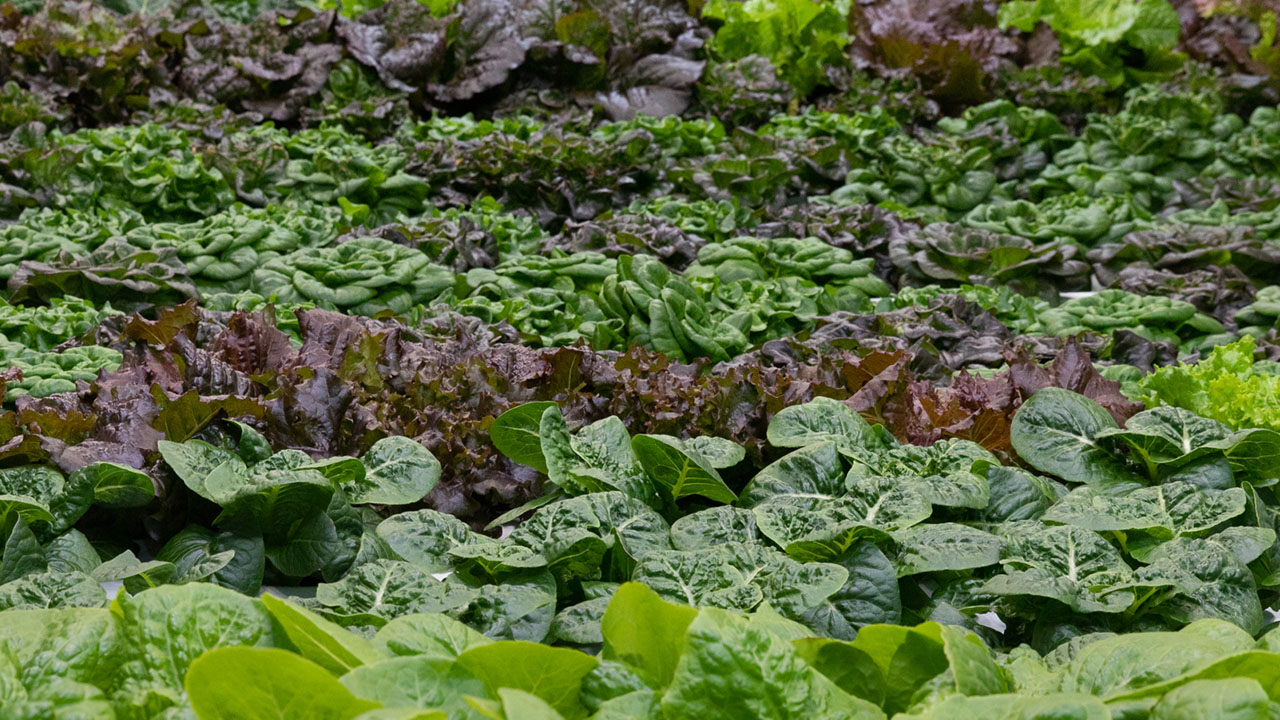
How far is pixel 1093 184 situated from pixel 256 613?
5.00 m

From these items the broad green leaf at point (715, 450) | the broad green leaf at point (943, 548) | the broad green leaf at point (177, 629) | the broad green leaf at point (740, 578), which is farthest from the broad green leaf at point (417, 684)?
the broad green leaf at point (715, 450)

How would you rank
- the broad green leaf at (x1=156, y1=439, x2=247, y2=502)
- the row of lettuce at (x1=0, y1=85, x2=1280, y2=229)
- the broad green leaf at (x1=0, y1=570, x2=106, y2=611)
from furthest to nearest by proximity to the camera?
the row of lettuce at (x1=0, y1=85, x2=1280, y2=229)
the broad green leaf at (x1=156, y1=439, x2=247, y2=502)
the broad green leaf at (x1=0, y1=570, x2=106, y2=611)

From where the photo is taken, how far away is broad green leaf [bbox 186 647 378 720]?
1168 mm

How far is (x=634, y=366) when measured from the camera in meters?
3.00

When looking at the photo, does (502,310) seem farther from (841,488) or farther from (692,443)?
(841,488)

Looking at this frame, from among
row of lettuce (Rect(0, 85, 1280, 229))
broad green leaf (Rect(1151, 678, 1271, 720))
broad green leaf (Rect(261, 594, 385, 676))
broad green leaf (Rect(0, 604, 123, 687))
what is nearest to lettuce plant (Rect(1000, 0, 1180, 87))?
row of lettuce (Rect(0, 85, 1280, 229))

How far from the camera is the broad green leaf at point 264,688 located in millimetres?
1168

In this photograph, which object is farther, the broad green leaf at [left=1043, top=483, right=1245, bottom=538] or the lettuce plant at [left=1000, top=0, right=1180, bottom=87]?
the lettuce plant at [left=1000, top=0, right=1180, bottom=87]

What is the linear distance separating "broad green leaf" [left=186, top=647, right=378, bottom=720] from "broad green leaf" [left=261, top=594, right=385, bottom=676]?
13cm

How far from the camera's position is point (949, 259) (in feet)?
14.7

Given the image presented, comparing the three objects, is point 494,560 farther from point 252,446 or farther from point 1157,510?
point 1157,510

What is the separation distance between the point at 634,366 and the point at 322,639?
1696 mm

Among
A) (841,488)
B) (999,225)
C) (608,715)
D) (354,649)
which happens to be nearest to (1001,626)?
(841,488)

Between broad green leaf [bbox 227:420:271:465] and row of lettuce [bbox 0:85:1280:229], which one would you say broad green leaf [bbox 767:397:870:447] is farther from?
row of lettuce [bbox 0:85:1280:229]
